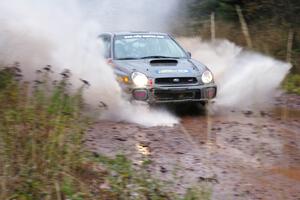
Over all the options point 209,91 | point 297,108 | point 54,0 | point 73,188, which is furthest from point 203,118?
point 73,188

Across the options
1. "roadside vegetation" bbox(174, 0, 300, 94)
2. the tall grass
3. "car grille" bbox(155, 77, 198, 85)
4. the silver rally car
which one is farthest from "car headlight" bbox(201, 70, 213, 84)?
the tall grass

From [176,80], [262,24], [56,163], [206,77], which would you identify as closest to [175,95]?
[176,80]

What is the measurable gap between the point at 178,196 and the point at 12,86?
201 cm

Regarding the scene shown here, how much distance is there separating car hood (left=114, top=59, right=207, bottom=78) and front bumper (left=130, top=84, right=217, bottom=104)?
25 centimetres

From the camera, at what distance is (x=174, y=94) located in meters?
9.84

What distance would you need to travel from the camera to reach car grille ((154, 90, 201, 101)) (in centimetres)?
975

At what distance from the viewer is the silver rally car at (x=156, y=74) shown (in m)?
9.71

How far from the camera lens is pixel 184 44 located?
55.1ft

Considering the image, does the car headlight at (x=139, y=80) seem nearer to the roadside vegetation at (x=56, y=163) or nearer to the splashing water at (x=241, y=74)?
the splashing water at (x=241, y=74)

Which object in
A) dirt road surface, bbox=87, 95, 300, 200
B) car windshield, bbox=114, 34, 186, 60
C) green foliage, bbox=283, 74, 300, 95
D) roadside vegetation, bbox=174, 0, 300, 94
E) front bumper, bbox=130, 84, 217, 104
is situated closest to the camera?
dirt road surface, bbox=87, 95, 300, 200

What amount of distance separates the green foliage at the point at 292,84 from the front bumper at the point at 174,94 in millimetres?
3980

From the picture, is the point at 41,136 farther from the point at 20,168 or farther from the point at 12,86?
the point at 12,86

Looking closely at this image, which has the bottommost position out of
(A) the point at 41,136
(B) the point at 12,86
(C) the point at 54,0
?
(A) the point at 41,136

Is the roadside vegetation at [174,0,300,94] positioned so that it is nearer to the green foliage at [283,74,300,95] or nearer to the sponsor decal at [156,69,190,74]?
the green foliage at [283,74,300,95]
